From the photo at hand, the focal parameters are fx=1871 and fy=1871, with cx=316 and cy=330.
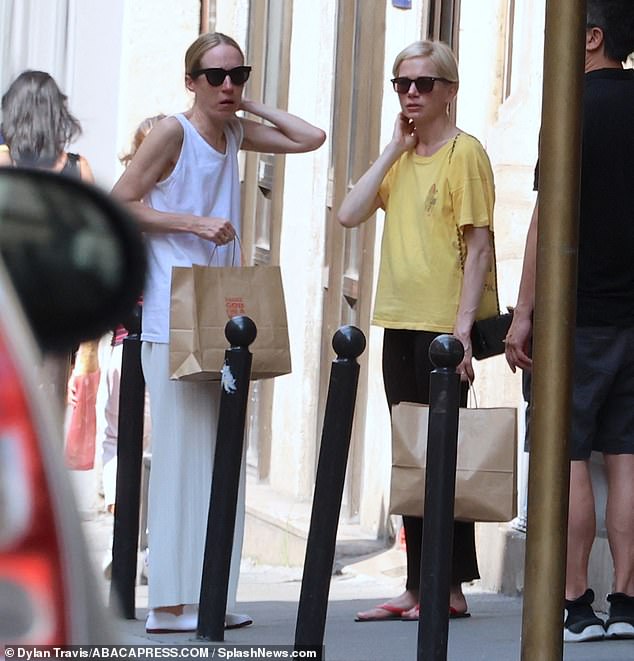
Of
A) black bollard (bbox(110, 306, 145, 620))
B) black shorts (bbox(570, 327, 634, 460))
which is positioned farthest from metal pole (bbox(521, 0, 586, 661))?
black bollard (bbox(110, 306, 145, 620))

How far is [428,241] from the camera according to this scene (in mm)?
6086

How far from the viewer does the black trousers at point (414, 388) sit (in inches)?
239

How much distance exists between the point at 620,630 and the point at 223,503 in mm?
1257

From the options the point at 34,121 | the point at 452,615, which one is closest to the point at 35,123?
the point at 34,121

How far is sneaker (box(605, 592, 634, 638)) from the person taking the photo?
5.60m

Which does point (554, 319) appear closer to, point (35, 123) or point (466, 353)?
point (466, 353)

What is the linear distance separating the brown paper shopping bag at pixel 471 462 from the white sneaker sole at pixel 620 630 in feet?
1.76

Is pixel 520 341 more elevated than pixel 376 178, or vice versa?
pixel 376 178

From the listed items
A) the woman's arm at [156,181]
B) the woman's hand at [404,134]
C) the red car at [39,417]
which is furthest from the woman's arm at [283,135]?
the red car at [39,417]

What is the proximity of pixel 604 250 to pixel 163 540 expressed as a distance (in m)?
1.68

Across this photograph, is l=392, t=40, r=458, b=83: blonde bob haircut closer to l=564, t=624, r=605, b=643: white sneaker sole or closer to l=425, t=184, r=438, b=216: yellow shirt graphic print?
l=425, t=184, r=438, b=216: yellow shirt graphic print

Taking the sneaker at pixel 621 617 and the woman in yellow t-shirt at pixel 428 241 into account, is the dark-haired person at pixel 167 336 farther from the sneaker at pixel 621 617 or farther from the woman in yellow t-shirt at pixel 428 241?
the sneaker at pixel 621 617

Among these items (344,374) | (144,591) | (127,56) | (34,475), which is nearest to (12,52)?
(127,56)

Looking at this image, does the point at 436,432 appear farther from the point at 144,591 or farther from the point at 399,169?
the point at 144,591
